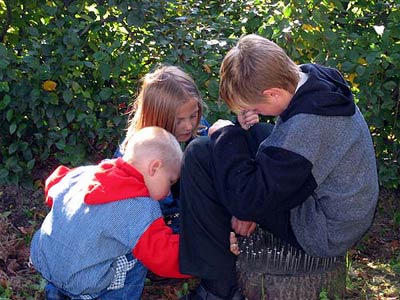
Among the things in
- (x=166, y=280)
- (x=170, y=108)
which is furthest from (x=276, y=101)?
(x=166, y=280)

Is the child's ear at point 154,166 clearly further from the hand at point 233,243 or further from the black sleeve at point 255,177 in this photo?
the hand at point 233,243

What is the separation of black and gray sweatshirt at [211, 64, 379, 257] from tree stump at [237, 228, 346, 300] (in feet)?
0.45

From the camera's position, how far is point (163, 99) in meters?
3.55

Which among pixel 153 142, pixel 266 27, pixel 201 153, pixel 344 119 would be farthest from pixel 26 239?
pixel 344 119

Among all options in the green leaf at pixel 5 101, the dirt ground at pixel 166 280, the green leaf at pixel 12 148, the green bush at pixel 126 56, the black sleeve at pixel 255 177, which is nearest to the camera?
the black sleeve at pixel 255 177

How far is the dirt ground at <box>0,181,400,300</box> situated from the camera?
3.38 m

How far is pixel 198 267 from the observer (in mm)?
3014

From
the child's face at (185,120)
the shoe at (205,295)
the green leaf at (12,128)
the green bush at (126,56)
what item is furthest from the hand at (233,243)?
the green leaf at (12,128)

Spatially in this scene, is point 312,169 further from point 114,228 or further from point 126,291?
point 126,291

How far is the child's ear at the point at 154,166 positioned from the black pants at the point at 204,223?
15 cm

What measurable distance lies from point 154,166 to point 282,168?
69 cm

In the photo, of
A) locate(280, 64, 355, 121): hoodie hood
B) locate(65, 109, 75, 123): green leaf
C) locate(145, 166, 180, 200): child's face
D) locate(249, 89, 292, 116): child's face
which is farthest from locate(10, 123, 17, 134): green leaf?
locate(280, 64, 355, 121): hoodie hood

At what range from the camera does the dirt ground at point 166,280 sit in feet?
11.1

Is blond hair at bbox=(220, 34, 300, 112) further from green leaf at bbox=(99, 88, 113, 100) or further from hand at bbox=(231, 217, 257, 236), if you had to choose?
green leaf at bbox=(99, 88, 113, 100)
